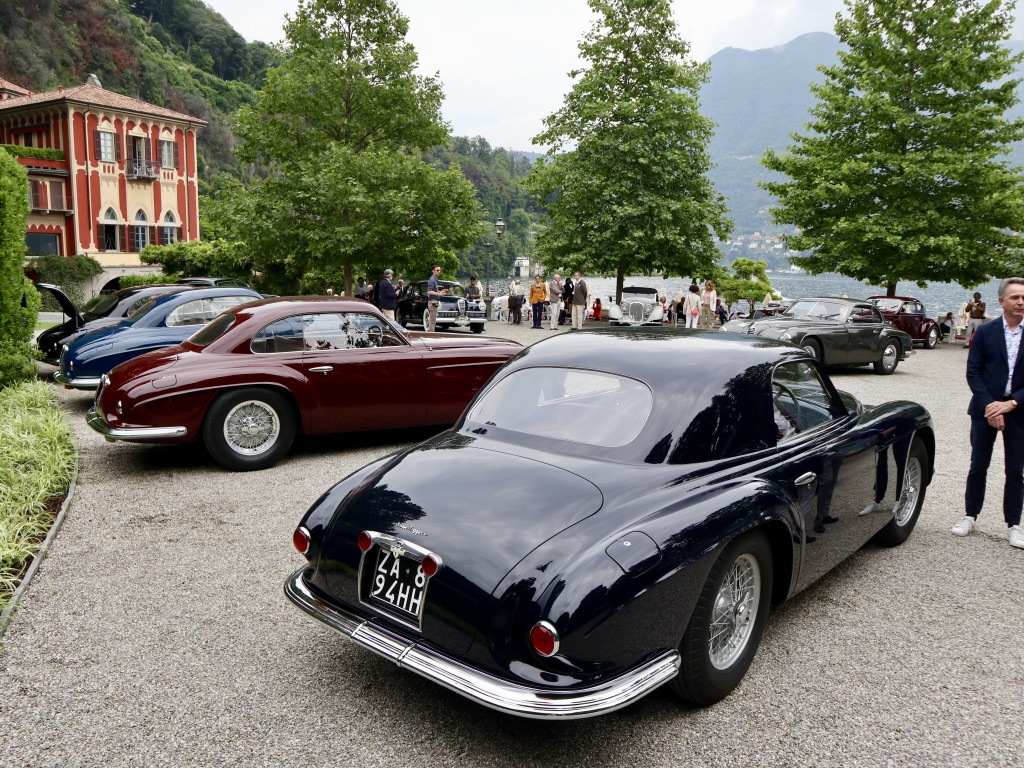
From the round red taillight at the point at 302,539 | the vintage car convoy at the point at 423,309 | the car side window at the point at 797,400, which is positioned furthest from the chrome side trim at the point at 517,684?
the vintage car convoy at the point at 423,309

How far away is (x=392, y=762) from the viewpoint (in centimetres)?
298

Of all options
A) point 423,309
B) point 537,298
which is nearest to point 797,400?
point 423,309

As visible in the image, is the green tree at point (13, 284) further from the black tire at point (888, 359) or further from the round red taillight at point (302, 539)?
the black tire at point (888, 359)

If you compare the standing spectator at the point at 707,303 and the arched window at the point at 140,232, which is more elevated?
the arched window at the point at 140,232

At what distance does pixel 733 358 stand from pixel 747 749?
6.08 feet

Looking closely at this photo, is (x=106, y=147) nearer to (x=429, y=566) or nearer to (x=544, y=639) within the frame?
(x=429, y=566)

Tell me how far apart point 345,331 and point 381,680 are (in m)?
4.86

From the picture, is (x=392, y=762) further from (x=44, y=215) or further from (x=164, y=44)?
(x=164, y=44)

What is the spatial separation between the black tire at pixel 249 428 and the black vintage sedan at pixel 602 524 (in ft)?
12.3

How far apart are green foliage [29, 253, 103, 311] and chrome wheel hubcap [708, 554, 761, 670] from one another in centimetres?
3862

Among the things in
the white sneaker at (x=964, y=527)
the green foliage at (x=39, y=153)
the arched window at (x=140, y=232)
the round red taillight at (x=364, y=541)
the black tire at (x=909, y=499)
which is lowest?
the white sneaker at (x=964, y=527)

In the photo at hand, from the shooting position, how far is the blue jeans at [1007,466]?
557 centimetres

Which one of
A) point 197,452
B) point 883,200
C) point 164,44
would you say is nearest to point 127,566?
point 197,452

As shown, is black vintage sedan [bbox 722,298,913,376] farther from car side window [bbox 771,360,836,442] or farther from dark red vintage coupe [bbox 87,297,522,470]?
car side window [bbox 771,360,836,442]
